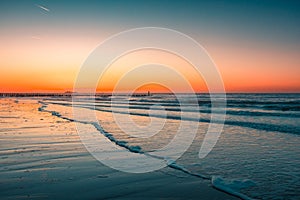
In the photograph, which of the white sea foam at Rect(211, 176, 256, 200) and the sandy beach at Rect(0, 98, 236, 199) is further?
the white sea foam at Rect(211, 176, 256, 200)

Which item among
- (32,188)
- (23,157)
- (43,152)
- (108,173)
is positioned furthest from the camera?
(43,152)

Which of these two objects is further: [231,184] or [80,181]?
[80,181]

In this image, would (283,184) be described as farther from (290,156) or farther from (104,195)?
(104,195)

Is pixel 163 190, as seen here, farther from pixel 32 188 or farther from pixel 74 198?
pixel 32 188

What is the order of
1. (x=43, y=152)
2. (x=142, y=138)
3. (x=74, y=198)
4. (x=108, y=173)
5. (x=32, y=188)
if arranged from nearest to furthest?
(x=74, y=198), (x=32, y=188), (x=108, y=173), (x=43, y=152), (x=142, y=138)

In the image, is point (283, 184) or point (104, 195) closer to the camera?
point (104, 195)

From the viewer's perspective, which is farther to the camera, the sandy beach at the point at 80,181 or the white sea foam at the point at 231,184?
the white sea foam at the point at 231,184

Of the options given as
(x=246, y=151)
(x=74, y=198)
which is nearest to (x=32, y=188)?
(x=74, y=198)

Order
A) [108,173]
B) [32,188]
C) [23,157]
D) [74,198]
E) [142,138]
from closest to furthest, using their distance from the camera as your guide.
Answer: [74,198], [32,188], [108,173], [23,157], [142,138]

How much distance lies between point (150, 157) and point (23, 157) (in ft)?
12.4

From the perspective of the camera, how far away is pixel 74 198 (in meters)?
4.98

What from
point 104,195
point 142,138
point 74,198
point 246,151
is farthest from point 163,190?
point 142,138

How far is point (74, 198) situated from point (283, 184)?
418cm

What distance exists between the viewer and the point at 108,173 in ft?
22.3
